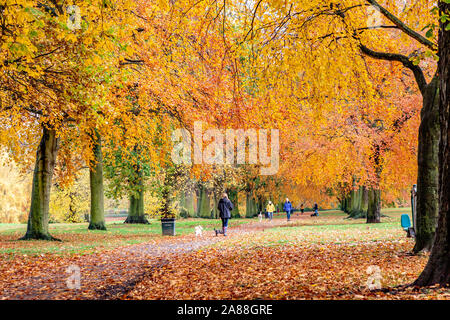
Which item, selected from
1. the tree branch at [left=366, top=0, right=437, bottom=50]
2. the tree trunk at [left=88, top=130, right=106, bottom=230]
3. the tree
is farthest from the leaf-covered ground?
the tree trunk at [left=88, top=130, right=106, bottom=230]

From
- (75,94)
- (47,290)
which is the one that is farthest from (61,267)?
(75,94)

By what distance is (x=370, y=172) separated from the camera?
22.5 meters

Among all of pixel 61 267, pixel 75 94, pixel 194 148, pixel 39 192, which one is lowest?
pixel 61 267

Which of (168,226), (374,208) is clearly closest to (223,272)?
(168,226)

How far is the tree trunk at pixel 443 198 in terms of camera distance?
19.4ft

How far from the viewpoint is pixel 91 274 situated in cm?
1001

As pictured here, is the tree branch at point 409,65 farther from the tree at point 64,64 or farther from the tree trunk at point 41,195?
the tree trunk at point 41,195

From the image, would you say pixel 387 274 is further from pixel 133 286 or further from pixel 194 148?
pixel 194 148

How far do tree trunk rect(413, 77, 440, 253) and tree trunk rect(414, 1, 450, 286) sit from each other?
3.36 metres

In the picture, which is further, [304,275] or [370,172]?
[370,172]

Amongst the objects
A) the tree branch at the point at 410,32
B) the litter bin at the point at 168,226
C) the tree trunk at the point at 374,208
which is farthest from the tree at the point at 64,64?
the tree trunk at the point at 374,208

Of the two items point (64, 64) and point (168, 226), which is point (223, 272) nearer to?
point (64, 64)

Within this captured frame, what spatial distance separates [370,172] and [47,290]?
59.2 ft

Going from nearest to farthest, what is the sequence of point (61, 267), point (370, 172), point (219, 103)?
point (61, 267) → point (219, 103) → point (370, 172)
